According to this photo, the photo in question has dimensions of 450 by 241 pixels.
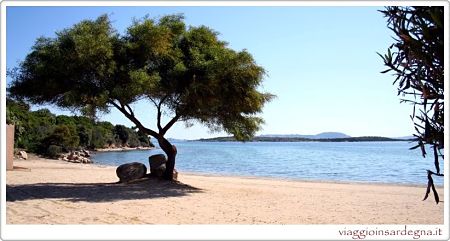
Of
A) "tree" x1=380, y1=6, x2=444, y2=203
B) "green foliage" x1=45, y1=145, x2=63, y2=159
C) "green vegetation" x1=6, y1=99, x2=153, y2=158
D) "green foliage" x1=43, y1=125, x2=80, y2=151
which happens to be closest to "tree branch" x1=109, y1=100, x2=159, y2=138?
"green vegetation" x1=6, y1=99, x2=153, y2=158

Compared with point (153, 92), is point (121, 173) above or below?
below

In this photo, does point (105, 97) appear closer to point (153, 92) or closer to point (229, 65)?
point (153, 92)

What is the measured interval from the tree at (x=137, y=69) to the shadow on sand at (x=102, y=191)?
2730mm

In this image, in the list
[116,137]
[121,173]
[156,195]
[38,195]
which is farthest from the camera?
[116,137]

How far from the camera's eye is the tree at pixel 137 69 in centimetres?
1335

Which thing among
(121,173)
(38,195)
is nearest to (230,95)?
(121,173)

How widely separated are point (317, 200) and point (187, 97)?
5.24m

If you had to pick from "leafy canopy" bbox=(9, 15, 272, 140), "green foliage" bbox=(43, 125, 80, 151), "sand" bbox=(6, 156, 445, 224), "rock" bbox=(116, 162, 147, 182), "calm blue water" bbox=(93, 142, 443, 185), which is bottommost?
"calm blue water" bbox=(93, 142, 443, 185)

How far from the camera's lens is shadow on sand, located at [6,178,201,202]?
11516 millimetres

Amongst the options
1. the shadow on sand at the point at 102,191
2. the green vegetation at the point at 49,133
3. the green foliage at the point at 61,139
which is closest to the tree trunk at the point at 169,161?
the shadow on sand at the point at 102,191

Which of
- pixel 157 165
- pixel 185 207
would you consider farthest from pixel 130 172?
pixel 185 207

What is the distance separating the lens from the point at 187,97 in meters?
14.2

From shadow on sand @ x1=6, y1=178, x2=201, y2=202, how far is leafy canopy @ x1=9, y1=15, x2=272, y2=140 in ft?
8.95

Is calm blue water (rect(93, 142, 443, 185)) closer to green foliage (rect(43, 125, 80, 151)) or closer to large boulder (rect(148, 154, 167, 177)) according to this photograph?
green foliage (rect(43, 125, 80, 151))
